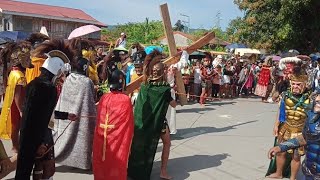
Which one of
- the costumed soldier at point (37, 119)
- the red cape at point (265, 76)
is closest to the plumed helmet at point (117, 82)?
the costumed soldier at point (37, 119)

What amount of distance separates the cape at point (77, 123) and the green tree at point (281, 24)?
16.0 meters

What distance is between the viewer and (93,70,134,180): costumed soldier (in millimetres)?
5102

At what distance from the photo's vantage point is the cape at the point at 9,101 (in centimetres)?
639

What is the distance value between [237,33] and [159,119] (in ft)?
61.6

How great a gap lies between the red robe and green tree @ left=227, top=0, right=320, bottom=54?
646 inches

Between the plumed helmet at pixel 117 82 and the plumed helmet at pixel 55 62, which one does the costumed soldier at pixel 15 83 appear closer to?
the plumed helmet at pixel 117 82

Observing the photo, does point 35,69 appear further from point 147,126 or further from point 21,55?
point 147,126

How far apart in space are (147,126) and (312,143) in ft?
8.54

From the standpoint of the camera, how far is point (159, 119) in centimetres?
570

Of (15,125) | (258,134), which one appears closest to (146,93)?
(15,125)

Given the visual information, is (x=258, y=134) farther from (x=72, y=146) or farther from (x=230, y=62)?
(x=230, y=62)

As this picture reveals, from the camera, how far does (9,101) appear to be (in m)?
6.84

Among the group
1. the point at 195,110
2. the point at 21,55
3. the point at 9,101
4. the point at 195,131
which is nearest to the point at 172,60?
the point at 21,55

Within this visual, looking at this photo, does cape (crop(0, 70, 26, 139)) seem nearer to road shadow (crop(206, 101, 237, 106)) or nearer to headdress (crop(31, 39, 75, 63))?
headdress (crop(31, 39, 75, 63))
